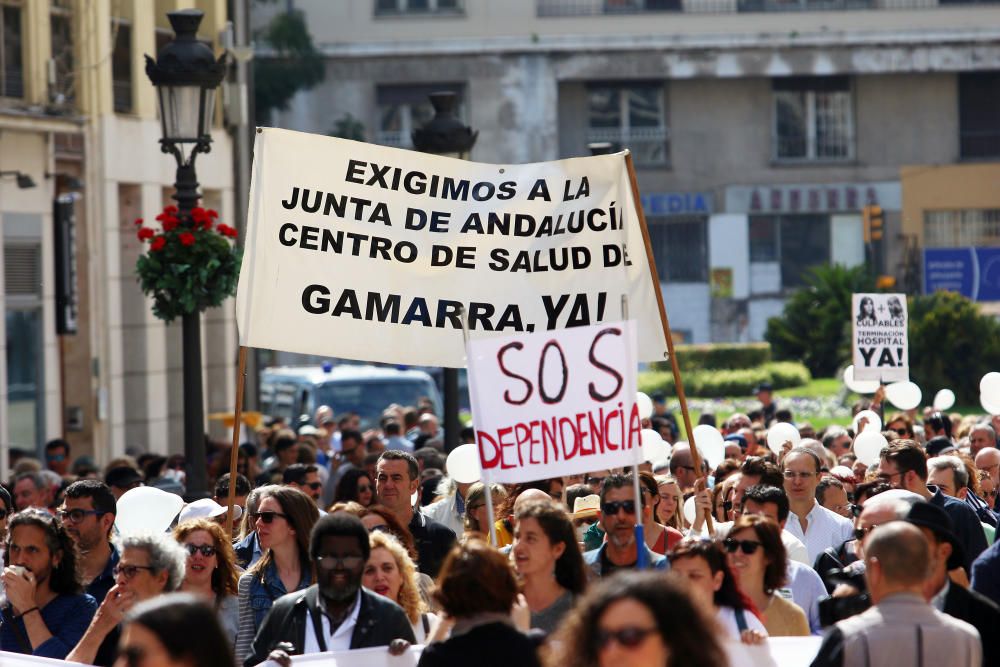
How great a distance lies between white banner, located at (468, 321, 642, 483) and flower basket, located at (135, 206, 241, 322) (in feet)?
19.3

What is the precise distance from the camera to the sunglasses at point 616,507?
804 centimetres

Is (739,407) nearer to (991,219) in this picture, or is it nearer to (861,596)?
(991,219)

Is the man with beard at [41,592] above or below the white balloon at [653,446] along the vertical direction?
below

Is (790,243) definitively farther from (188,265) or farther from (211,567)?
(211,567)

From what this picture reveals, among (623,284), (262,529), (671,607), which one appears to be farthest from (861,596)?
(623,284)

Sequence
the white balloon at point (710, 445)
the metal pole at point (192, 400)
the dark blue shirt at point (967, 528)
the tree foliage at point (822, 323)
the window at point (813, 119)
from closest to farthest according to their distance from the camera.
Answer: the dark blue shirt at point (967, 528) < the metal pole at point (192, 400) < the white balloon at point (710, 445) < the tree foliage at point (822, 323) < the window at point (813, 119)

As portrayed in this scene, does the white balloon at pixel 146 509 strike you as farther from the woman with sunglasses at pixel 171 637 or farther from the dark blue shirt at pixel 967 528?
the woman with sunglasses at pixel 171 637

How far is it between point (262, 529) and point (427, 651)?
7.38 ft

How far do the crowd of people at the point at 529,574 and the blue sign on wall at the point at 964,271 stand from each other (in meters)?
25.8

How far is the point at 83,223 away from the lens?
78.7 ft

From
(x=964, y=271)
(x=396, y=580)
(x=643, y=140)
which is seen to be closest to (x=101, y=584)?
(x=396, y=580)

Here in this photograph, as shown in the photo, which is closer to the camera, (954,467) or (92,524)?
(92,524)

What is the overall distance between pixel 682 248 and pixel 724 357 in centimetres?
1372

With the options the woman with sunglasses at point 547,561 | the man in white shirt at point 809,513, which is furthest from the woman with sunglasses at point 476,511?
the woman with sunglasses at point 547,561
